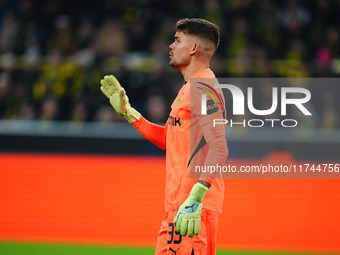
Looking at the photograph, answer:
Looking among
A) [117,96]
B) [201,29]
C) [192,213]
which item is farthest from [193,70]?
[192,213]

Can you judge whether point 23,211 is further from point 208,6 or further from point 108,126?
point 208,6

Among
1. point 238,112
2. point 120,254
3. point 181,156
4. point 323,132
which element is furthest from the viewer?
point 238,112

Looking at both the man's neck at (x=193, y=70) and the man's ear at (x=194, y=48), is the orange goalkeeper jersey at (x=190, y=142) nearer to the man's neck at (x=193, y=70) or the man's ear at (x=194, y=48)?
the man's neck at (x=193, y=70)

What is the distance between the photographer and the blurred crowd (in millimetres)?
9406

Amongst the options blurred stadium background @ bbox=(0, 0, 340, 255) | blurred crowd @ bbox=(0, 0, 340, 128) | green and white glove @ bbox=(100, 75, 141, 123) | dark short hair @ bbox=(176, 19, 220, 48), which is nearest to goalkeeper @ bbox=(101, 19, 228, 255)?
dark short hair @ bbox=(176, 19, 220, 48)

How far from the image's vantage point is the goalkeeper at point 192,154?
3.61 meters

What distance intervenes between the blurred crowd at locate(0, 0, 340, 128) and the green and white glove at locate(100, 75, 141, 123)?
4.48m

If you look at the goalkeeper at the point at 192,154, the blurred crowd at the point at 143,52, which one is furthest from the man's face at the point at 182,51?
the blurred crowd at the point at 143,52

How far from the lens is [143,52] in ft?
33.1

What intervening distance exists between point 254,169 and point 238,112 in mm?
1181

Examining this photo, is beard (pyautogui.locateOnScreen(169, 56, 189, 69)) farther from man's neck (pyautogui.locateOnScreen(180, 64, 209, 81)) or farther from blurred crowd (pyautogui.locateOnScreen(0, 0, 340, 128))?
blurred crowd (pyautogui.locateOnScreen(0, 0, 340, 128))

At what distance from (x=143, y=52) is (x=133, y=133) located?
7.91 feet

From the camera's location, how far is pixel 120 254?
6723 millimetres

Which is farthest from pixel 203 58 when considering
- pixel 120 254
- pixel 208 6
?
pixel 208 6
